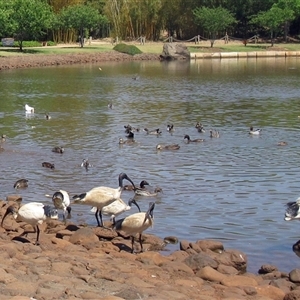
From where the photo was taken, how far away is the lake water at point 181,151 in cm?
1276

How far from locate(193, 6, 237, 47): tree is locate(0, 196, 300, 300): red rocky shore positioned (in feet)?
211

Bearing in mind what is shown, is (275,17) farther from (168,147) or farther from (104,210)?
(104,210)

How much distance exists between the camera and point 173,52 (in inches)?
2539

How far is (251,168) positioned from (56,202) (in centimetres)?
637

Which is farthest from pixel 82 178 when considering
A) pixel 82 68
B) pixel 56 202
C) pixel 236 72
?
pixel 82 68

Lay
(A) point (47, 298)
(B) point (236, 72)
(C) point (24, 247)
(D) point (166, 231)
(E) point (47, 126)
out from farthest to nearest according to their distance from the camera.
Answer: (B) point (236, 72)
(E) point (47, 126)
(D) point (166, 231)
(C) point (24, 247)
(A) point (47, 298)

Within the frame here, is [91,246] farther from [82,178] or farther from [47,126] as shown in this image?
[47,126]

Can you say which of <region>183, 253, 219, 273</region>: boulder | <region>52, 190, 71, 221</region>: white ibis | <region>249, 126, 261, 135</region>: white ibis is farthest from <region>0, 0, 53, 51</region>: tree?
<region>183, 253, 219, 273</region>: boulder

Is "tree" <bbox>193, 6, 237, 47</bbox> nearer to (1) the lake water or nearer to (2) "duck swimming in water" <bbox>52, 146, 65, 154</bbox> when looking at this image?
(1) the lake water

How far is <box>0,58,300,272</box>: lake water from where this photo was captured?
41.9ft

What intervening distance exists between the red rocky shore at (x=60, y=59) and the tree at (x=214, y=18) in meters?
11.5

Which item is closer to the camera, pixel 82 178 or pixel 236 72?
pixel 82 178

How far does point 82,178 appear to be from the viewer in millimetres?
16344

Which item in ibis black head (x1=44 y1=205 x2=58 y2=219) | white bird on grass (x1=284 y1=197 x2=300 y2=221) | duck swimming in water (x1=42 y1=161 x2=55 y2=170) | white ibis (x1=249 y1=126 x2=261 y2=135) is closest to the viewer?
ibis black head (x1=44 y1=205 x2=58 y2=219)
